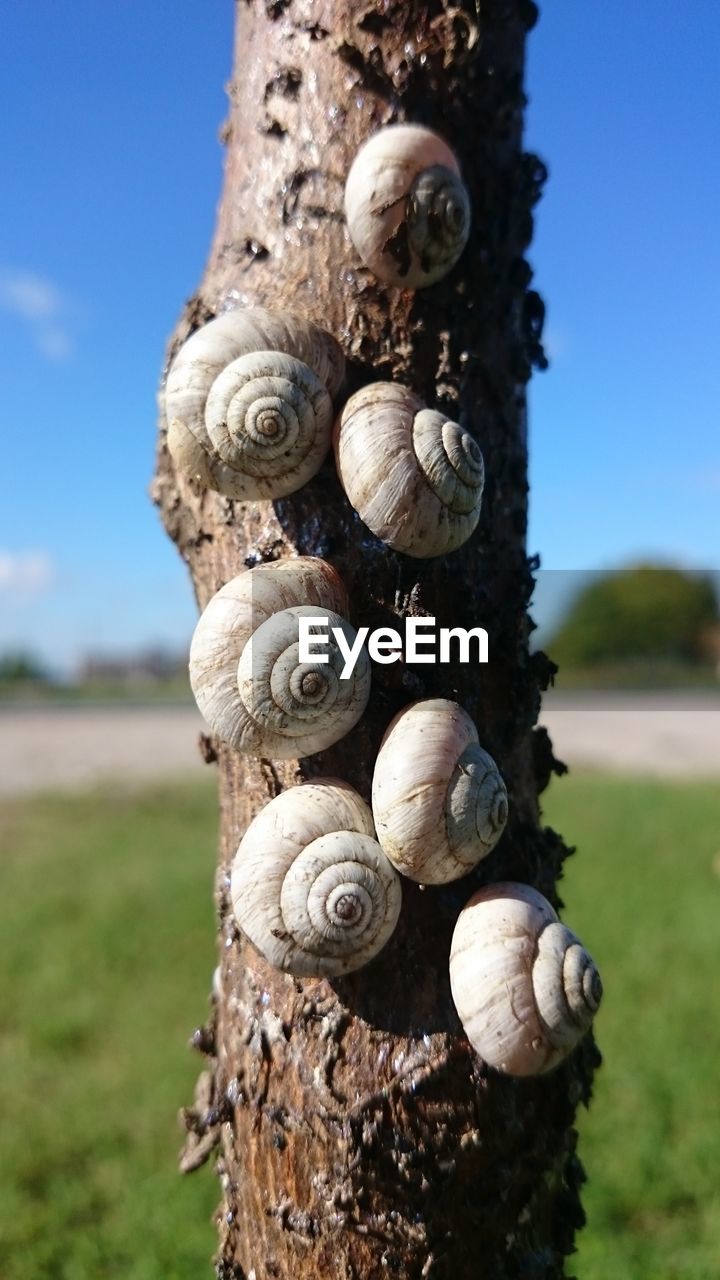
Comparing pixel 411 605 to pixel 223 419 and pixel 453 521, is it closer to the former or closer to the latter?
pixel 453 521

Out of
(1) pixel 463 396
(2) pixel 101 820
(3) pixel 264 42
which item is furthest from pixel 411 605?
(2) pixel 101 820

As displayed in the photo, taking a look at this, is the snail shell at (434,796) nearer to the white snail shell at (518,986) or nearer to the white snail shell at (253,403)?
the white snail shell at (518,986)

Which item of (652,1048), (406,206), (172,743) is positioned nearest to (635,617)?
(172,743)

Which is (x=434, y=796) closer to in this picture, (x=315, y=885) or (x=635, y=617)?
(x=315, y=885)

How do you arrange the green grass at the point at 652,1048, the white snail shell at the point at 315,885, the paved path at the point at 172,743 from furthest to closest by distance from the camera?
the paved path at the point at 172,743 < the green grass at the point at 652,1048 < the white snail shell at the point at 315,885


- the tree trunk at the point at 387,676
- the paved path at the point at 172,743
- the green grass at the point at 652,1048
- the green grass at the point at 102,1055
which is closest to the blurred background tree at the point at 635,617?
the paved path at the point at 172,743

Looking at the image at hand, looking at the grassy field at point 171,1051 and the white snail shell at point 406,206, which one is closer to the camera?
the white snail shell at point 406,206

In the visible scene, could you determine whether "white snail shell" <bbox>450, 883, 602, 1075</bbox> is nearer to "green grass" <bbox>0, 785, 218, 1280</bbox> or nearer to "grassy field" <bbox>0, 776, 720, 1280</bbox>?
"grassy field" <bbox>0, 776, 720, 1280</bbox>

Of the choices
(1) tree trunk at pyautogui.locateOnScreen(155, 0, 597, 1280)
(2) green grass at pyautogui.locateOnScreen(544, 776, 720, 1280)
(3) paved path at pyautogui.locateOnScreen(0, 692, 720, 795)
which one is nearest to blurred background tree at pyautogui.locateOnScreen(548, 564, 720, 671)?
(3) paved path at pyautogui.locateOnScreen(0, 692, 720, 795)
